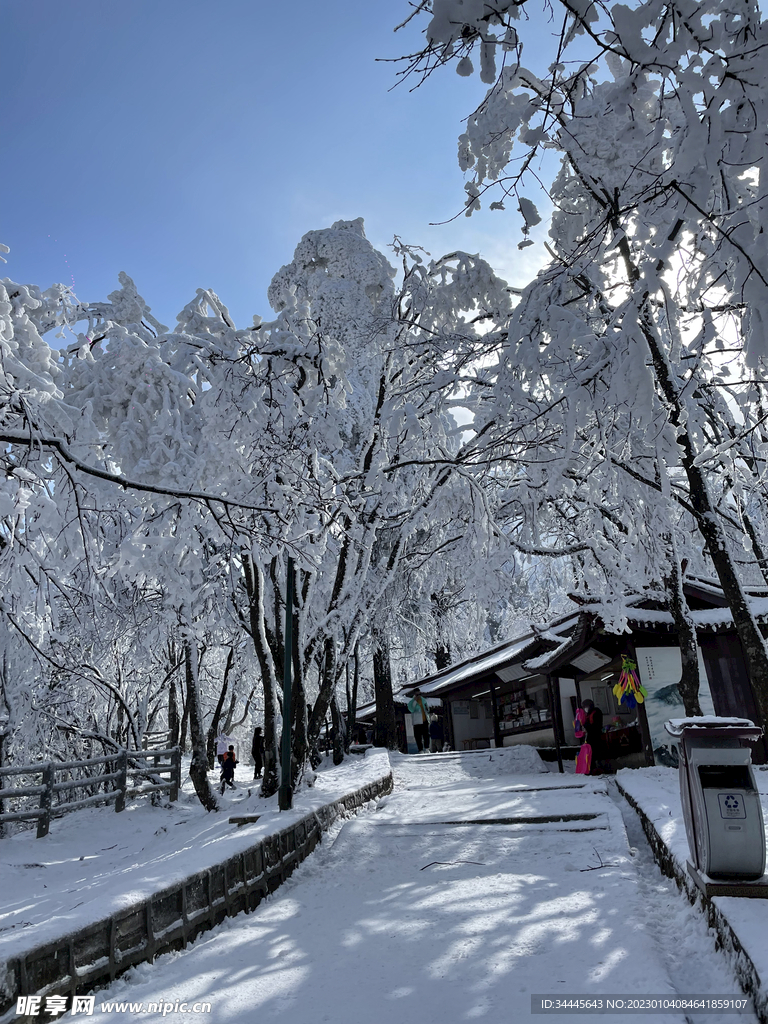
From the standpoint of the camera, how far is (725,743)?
4508 millimetres

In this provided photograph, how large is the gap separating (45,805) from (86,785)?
1518mm

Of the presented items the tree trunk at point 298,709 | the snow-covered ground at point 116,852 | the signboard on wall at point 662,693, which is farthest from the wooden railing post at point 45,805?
the signboard on wall at point 662,693

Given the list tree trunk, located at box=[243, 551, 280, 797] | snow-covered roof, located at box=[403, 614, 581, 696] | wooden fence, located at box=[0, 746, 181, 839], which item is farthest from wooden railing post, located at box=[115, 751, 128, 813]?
snow-covered roof, located at box=[403, 614, 581, 696]

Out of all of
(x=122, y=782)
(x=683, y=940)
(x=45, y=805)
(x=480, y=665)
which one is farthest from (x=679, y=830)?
(x=480, y=665)

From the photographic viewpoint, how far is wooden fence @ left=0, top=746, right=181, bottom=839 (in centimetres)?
1323

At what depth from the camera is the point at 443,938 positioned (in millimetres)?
4824

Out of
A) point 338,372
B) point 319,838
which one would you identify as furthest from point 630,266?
point 319,838

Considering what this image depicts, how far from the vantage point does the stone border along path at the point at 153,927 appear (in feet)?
11.8

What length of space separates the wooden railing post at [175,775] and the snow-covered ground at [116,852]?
303 mm

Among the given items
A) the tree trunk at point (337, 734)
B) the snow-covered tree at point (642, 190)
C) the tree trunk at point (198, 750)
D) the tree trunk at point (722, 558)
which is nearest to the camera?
the snow-covered tree at point (642, 190)

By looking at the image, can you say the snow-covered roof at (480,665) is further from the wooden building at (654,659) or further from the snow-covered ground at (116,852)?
the snow-covered ground at (116,852)

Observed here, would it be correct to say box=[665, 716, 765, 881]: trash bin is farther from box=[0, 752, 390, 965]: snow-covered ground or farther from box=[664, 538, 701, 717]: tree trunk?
box=[664, 538, 701, 717]: tree trunk

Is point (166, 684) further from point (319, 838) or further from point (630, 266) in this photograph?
point (630, 266)

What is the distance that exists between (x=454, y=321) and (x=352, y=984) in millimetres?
7397
